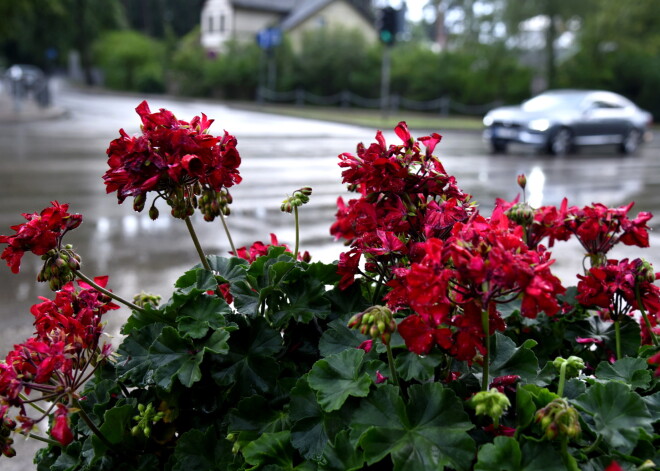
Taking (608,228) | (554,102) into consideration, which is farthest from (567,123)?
(608,228)

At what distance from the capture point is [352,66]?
3553cm

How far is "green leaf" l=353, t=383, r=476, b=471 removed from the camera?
1228 millimetres

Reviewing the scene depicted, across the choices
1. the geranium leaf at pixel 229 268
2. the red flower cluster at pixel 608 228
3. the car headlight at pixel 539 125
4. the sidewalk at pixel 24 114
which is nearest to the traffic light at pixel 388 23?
the car headlight at pixel 539 125

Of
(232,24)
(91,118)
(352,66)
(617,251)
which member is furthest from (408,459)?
(232,24)

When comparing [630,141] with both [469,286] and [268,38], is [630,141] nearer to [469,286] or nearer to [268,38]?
[268,38]

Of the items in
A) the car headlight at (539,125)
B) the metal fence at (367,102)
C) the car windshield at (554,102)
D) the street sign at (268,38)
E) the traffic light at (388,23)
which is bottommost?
the car headlight at (539,125)

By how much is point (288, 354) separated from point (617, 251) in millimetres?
6102

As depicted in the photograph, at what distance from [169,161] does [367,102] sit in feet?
110

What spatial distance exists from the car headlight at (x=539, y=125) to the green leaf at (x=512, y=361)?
1565 centimetres

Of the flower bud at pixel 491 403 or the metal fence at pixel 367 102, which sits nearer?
the flower bud at pixel 491 403

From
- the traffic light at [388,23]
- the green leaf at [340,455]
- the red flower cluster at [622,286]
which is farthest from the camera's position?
the traffic light at [388,23]

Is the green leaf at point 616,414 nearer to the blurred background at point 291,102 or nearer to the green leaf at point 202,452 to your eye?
the green leaf at point 202,452

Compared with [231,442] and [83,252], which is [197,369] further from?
[83,252]

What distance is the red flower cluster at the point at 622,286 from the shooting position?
5.81 ft
